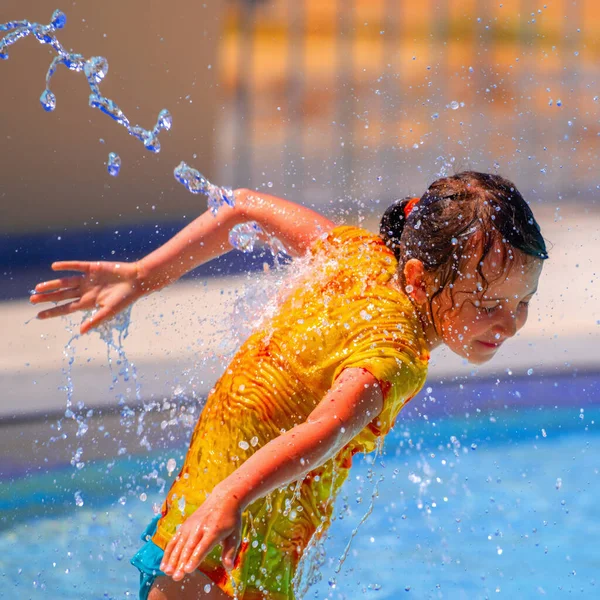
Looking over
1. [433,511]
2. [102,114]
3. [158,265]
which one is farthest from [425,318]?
[102,114]

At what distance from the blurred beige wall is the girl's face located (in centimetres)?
488

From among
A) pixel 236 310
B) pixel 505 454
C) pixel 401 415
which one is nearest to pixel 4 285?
pixel 401 415

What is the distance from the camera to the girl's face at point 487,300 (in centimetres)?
196

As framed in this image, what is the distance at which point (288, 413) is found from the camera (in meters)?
1.96

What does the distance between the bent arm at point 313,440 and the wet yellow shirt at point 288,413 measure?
87mm

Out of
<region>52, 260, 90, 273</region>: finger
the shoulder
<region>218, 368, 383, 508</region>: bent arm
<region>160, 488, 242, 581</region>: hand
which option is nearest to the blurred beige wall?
<region>52, 260, 90, 273</region>: finger

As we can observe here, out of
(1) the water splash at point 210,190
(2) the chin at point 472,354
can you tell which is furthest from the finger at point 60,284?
(2) the chin at point 472,354

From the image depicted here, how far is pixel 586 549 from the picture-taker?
10.8 feet

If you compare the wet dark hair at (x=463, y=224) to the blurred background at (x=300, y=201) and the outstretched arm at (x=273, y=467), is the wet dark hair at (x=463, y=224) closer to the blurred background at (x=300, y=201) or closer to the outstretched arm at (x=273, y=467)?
the outstretched arm at (x=273, y=467)

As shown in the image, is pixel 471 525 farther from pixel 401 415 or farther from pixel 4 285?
pixel 4 285

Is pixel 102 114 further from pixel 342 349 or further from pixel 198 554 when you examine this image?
pixel 198 554

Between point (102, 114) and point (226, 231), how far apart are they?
461 cm

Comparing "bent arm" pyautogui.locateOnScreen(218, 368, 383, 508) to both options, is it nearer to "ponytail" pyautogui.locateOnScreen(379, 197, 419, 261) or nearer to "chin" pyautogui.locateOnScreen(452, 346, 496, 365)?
"chin" pyautogui.locateOnScreen(452, 346, 496, 365)

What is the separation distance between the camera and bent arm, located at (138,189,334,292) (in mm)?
A: 2312
